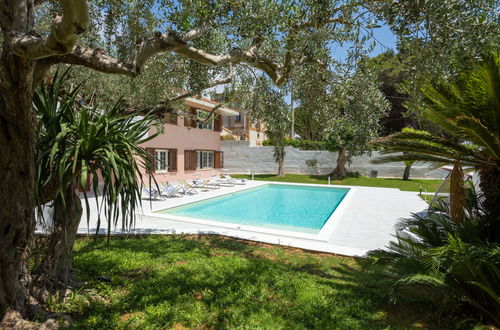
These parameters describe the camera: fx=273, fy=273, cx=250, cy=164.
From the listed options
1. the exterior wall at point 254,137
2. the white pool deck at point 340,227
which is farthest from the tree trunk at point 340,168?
the white pool deck at point 340,227

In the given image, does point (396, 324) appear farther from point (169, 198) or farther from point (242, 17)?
point (169, 198)

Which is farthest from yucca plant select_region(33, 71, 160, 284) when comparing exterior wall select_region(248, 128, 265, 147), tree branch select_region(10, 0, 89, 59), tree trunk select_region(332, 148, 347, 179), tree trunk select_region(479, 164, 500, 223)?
exterior wall select_region(248, 128, 265, 147)

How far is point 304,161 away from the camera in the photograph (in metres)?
27.9

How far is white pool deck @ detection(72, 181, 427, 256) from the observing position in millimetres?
7230

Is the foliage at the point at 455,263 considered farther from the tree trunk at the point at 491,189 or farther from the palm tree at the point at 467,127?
the palm tree at the point at 467,127

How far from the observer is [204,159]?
2323cm

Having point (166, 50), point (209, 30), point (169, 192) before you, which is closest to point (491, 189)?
point (166, 50)

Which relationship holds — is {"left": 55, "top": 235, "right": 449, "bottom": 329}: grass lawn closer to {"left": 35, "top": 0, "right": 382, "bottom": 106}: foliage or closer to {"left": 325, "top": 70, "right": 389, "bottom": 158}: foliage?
{"left": 325, "top": 70, "right": 389, "bottom": 158}: foliage

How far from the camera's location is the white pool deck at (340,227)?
7230mm

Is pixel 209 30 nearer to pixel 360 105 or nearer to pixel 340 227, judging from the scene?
pixel 360 105

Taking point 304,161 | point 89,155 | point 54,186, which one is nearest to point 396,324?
point 89,155

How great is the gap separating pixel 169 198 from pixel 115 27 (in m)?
9.57

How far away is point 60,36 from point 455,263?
467cm

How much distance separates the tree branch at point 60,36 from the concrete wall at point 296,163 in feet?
77.1
